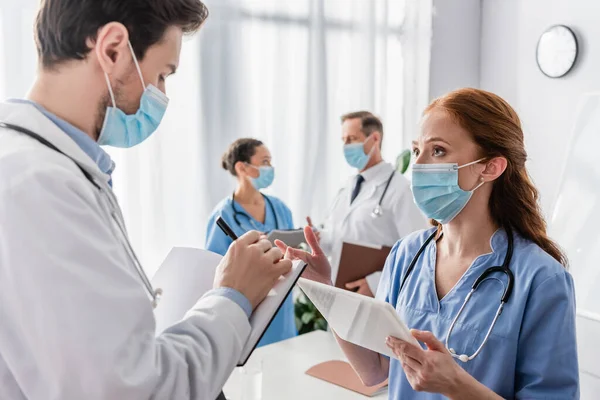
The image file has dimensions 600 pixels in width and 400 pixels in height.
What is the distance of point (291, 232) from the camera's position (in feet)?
8.88

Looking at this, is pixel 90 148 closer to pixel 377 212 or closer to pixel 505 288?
pixel 505 288

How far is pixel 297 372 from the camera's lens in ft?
6.55

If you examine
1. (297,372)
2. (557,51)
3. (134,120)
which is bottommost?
(297,372)

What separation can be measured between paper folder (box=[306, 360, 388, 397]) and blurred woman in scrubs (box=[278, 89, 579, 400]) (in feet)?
0.84

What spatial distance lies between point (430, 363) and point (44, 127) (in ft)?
2.63

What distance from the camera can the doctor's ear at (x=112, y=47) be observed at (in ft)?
2.85

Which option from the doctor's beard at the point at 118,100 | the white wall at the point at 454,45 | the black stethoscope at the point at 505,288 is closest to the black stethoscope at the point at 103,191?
the doctor's beard at the point at 118,100

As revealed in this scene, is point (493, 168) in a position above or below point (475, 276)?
above

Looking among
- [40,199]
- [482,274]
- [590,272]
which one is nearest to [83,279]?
[40,199]

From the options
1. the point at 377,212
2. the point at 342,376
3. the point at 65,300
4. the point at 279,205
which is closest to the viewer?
the point at 65,300

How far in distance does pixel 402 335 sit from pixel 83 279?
0.61 meters

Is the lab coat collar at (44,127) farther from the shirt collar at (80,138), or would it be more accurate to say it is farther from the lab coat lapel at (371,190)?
the lab coat lapel at (371,190)

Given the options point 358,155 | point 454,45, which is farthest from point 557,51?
point 358,155

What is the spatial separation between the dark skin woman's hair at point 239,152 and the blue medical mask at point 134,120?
2.15 metres
